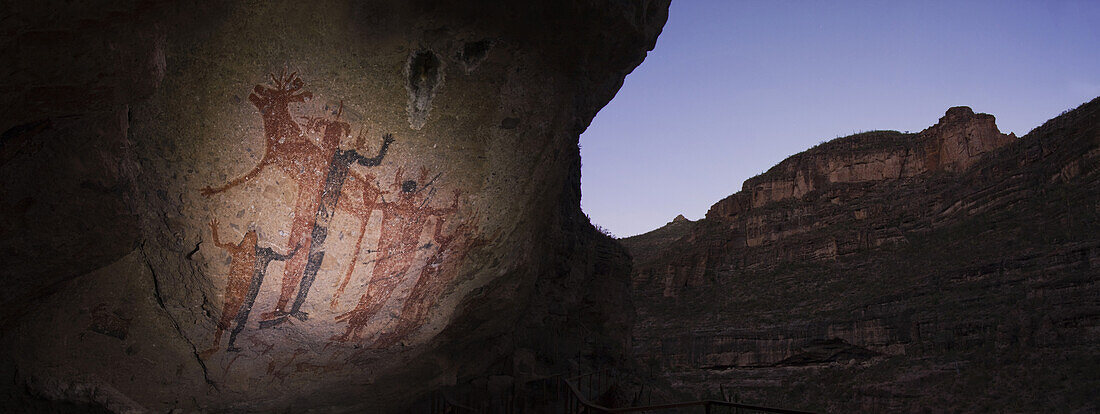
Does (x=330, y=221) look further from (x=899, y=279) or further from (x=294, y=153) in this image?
(x=899, y=279)

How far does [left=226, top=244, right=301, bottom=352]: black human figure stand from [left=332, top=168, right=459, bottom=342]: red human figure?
614 millimetres

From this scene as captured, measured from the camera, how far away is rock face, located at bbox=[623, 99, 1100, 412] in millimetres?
24750

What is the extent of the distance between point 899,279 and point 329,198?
40883 millimetres

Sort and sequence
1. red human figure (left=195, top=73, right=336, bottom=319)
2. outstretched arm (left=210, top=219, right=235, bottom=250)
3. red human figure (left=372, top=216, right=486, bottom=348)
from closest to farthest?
red human figure (left=195, top=73, right=336, bottom=319)
outstretched arm (left=210, top=219, right=235, bottom=250)
red human figure (left=372, top=216, right=486, bottom=348)

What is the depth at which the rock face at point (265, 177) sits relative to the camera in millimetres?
3115

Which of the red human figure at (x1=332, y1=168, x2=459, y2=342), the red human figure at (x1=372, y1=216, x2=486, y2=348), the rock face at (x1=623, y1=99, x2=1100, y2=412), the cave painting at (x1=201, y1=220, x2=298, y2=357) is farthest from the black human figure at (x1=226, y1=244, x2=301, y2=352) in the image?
the rock face at (x1=623, y1=99, x2=1100, y2=412)

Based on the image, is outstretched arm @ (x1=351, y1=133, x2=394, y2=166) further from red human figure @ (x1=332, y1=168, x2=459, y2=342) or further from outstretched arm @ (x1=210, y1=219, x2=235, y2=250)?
outstretched arm @ (x1=210, y1=219, x2=235, y2=250)

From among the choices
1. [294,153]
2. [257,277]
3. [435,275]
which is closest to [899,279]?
[435,275]

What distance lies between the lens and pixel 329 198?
13.2ft

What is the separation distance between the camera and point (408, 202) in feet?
14.2

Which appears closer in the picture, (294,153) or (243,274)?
(294,153)

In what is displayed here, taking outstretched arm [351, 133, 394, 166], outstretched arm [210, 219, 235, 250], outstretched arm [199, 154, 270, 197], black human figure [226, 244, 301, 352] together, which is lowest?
black human figure [226, 244, 301, 352]

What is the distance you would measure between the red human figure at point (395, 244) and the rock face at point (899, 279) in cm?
1240

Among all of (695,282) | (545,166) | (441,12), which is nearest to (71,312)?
(441,12)
